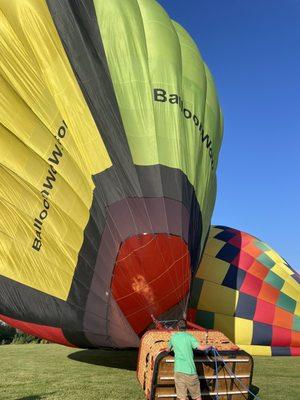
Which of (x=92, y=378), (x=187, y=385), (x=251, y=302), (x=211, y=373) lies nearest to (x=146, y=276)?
(x=211, y=373)

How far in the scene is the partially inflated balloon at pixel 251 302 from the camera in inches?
350

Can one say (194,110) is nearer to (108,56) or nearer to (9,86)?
(108,56)

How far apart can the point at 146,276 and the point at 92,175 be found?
1.56 meters

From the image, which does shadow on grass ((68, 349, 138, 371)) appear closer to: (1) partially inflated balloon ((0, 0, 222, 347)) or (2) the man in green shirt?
(1) partially inflated balloon ((0, 0, 222, 347))

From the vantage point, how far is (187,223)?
6.23 m

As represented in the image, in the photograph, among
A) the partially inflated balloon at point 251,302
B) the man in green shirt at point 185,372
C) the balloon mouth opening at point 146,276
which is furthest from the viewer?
the partially inflated balloon at point 251,302

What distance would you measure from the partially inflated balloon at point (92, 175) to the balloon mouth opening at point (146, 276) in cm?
1

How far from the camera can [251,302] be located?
903 cm

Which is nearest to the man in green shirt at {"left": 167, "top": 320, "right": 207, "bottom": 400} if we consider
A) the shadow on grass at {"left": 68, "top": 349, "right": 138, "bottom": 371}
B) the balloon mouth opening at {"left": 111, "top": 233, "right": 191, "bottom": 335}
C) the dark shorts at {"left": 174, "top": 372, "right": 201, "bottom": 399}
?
the dark shorts at {"left": 174, "top": 372, "right": 201, "bottom": 399}

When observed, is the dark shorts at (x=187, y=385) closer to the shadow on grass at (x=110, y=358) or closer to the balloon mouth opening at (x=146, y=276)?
the balloon mouth opening at (x=146, y=276)

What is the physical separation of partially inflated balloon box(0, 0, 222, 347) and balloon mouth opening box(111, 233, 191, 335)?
0.01 m

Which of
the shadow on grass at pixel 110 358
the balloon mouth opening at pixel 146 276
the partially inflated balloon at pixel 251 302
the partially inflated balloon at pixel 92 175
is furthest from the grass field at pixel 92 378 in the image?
the balloon mouth opening at pixel 146 276

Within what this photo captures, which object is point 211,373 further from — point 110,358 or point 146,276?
point 110,358

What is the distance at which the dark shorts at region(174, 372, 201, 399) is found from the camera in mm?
4422
